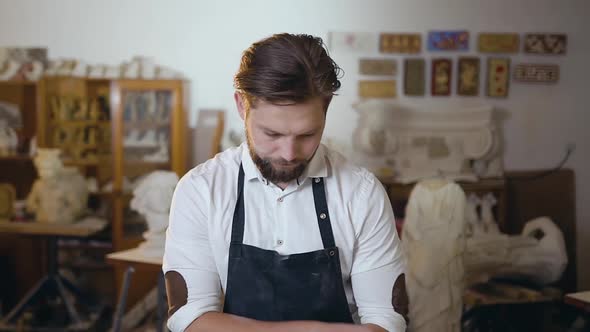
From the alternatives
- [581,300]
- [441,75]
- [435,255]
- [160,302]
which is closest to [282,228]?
[435,255]

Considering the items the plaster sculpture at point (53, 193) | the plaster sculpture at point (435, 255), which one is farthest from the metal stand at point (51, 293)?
the plaster sculpture at point (435, 255)

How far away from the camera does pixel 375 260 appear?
202cm

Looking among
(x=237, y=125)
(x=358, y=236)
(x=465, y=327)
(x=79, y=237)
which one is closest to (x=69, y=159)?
(x=79, y=237)

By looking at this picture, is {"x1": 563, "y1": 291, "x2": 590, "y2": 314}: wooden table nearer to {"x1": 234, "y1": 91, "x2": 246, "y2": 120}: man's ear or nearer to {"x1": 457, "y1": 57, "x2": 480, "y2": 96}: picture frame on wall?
{"x1": 234, "y1": 91, "x2": 246, "y2": 120}: man's ear

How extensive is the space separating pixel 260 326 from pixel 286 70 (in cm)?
74

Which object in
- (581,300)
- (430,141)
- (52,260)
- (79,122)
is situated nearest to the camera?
(581,300)

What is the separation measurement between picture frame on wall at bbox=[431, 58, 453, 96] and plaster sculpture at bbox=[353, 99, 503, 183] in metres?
0.19

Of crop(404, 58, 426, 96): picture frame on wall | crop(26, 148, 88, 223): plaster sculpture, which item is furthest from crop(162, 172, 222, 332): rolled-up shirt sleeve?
crop(404, 58, 426, 96): picture frame on wall

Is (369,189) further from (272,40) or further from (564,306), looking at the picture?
(564,306)

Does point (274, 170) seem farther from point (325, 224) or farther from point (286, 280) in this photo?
point (286, 280)

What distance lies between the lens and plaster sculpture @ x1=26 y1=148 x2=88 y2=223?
544cm

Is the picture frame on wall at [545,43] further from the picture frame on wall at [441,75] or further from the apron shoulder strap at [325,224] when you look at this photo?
the apron shoulder strap at [325,224]

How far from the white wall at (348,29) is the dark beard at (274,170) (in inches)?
151

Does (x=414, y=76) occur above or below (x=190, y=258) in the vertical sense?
above
